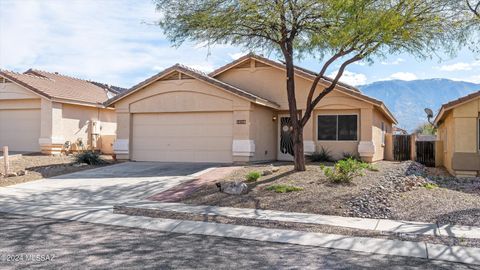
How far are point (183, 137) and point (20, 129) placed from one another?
424 inches

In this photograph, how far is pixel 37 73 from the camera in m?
27.5

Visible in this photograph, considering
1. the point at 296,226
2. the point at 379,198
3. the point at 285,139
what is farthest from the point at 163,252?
the point at 285,139

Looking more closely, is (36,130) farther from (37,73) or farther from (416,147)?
(416,147)

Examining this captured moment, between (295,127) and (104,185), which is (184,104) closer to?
(104,185)

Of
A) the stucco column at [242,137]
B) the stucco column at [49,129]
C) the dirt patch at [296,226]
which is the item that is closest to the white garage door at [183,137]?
the stucco column at [242,137]

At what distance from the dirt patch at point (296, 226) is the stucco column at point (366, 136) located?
37.6 ft

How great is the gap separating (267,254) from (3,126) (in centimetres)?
2244

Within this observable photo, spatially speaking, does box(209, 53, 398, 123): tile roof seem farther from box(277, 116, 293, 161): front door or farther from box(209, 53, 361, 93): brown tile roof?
box(277, 116, 293, 161): front door

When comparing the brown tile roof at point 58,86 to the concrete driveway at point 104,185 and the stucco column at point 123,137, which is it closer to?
the stucco column at point 123,137

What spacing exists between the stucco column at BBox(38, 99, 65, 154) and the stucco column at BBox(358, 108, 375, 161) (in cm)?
1545

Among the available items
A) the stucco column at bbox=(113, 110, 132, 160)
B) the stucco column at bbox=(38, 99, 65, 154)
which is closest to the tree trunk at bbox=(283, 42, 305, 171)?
the stucco column at bbox=(113, 110, 132, 160)

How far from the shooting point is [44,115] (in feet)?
76.1

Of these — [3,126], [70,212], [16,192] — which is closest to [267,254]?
[70,212]

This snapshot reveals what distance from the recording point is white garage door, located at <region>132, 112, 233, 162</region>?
1877 centimetres
